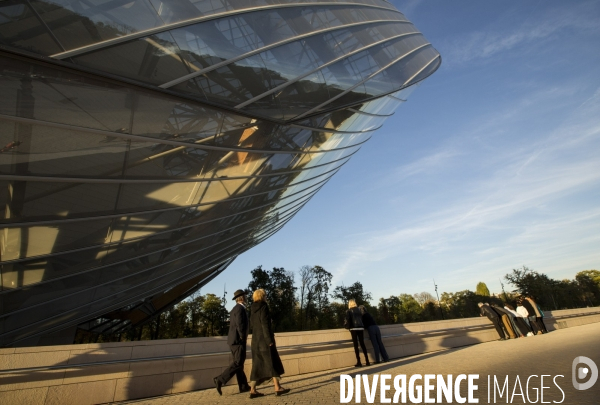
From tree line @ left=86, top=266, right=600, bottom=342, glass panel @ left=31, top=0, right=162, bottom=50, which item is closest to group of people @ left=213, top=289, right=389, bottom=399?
glass panel @ left=31, top=0, right=162, bottom=50

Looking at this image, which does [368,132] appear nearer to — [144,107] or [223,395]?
[144,107]

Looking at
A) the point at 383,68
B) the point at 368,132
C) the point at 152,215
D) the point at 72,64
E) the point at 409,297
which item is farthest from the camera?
the point at 409,297

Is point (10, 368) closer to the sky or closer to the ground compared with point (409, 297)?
closer to the ground

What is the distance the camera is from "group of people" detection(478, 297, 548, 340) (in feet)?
42.8

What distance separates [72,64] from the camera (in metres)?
4.71

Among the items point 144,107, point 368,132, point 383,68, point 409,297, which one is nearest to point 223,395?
point 144,107

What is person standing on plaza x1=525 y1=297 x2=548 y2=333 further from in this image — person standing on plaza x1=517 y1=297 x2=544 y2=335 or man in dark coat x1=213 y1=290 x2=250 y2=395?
man in dark coat x1=213 y1=290 x2=250 y2=395

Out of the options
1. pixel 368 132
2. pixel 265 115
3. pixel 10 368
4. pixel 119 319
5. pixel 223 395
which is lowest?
pixel 223 395

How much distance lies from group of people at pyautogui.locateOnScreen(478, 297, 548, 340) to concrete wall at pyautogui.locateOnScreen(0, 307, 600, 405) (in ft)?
24.6

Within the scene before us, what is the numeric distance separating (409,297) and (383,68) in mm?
123235

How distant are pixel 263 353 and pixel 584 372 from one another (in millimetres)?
4397

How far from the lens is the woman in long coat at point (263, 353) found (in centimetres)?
495

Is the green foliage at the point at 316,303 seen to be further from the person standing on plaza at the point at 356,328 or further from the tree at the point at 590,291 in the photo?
the tree at the point at 590,291

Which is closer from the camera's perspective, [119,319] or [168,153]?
[168,153]
